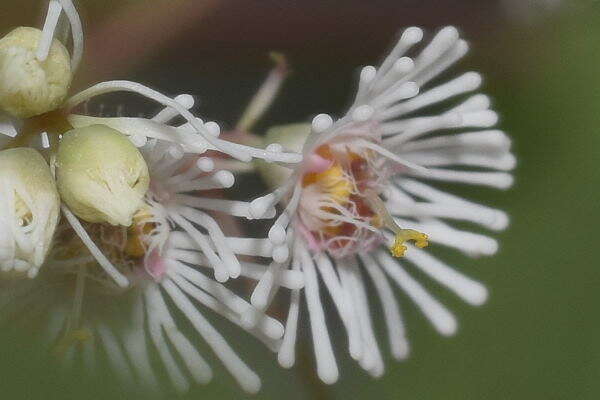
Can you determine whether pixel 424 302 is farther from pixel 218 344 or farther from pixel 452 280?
pixel 218 344

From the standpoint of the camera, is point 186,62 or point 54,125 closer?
point 54,125

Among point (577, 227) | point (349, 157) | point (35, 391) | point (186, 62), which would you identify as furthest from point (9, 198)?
point (577, 227)

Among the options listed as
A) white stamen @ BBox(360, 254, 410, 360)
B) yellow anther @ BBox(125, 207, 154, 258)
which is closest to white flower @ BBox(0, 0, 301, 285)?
yellow anther @ BBox(125, 207, 154, 258)

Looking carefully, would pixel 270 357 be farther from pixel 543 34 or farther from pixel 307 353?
pixel 543 34

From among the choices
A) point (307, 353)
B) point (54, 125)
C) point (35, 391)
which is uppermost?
point (54, 125)

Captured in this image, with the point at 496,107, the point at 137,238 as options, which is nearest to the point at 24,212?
the point at 137,238

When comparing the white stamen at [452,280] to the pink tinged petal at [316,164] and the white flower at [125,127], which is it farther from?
the white flower at [125,127]

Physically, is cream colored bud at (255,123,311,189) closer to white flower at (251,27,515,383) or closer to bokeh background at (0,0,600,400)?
white flower at (251,27,515,383)
